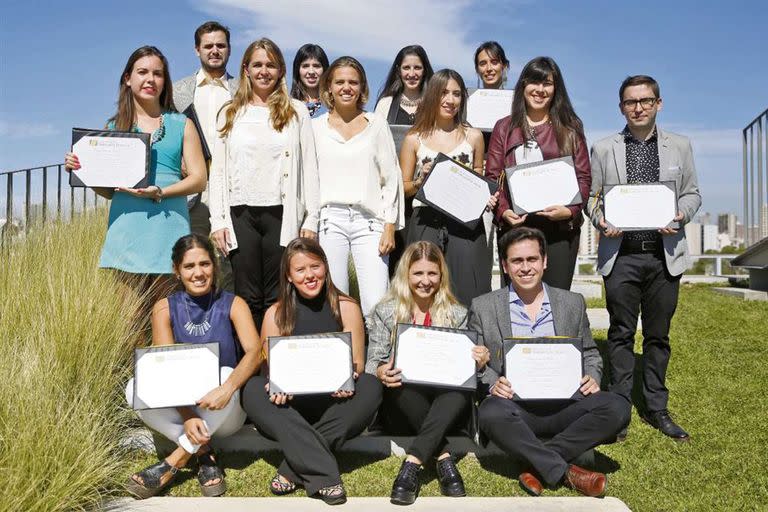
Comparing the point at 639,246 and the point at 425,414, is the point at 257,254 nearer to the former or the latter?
the point at 425,414

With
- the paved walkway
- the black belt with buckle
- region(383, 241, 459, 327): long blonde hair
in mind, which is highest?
the black belt with buckle

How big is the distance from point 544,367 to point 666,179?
1791 millimetres

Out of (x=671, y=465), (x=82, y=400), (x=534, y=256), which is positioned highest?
(x=534, y=256)

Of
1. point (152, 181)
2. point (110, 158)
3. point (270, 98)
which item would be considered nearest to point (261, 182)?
point (270, 98)

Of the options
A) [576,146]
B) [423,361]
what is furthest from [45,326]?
[576,146]

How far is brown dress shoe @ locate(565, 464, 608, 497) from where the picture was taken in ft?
12.8

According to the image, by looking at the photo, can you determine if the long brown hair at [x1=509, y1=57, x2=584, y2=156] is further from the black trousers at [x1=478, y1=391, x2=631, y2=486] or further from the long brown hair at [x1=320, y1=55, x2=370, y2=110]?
the black trousers at [x1=478, y1=391, x2=631, y2=486]

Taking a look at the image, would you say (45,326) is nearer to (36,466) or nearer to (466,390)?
(36,466)

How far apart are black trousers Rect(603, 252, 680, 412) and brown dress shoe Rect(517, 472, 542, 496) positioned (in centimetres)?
133

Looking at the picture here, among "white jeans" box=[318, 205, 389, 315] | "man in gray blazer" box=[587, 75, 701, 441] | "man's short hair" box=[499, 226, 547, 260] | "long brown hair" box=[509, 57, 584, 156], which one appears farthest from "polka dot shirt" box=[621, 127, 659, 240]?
"white jeans" box=[318, 205, 389, 315]

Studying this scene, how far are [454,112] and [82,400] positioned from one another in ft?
10.3

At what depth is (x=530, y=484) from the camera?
4.04m

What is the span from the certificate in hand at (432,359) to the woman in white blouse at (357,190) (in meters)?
0.88

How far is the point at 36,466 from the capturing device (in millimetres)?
3451
